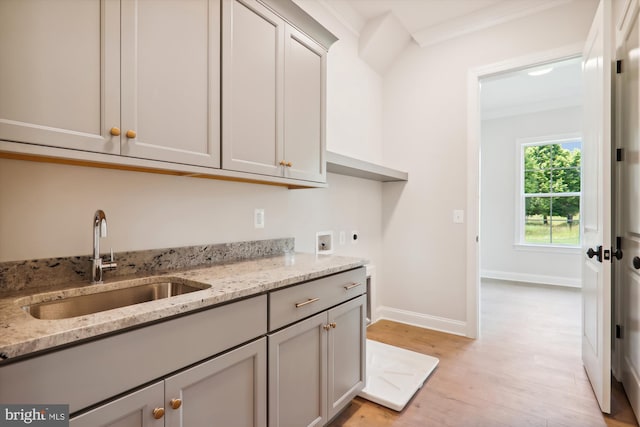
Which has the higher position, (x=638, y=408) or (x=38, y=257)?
(x=38, y=257)

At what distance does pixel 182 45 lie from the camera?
4.30ft

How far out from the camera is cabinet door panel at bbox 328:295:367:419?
1.60 meters

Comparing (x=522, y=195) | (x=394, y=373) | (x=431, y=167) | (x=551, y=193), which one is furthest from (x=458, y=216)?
(x=551, y=193)

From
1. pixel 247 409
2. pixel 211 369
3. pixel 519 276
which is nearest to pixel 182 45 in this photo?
pixel 211 369

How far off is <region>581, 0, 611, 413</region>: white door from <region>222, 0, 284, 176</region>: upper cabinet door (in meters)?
1.78

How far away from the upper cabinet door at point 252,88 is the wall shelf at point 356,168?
0.56m

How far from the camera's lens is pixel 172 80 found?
128cm

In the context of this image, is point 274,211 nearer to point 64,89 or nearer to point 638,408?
point 64,89

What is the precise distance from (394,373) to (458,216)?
1545 millimetres

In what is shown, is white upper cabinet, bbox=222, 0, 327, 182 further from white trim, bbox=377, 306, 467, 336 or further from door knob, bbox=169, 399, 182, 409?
white trim, bbox=377, 306, 467, 336

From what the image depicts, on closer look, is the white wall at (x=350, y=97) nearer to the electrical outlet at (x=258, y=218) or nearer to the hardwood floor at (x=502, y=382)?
the electrical outlet at (x=258, y=218)

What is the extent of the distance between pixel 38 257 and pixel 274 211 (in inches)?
48.6

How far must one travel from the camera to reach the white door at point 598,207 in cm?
175

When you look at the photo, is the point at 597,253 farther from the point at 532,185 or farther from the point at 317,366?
the point at 532,185
